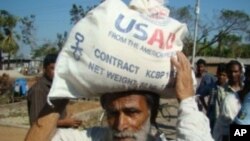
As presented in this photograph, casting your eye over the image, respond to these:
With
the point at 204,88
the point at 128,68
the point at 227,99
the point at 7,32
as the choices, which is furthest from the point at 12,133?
the point at 7,32

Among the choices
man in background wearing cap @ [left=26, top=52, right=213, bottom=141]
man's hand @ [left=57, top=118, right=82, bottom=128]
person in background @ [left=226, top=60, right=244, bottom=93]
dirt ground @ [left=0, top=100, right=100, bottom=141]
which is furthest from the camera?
dirt ground @ [left=0, top=100, right=100, bottom=141]

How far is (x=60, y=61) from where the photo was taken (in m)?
2.36

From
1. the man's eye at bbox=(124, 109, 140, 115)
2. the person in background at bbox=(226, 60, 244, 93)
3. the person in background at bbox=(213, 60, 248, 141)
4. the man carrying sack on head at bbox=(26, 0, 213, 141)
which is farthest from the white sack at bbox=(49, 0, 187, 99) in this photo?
the person in background at bbox=(226, 60, 244, 93)

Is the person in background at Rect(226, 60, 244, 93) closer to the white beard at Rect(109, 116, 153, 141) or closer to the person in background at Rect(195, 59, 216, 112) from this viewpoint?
the person in background at Rect(195, 59, 216, 112)

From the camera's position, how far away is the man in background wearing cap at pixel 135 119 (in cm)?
221

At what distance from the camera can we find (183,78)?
229 centimetres

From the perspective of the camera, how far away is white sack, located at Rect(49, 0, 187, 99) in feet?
7.36

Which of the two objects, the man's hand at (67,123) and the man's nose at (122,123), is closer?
the man's nose at (122,123)

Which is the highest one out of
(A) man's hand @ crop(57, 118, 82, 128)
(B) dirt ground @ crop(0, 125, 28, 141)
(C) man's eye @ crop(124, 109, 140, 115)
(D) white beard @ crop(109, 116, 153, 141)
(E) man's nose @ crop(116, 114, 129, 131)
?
(C) man's eye @ crop(124, 109, 140, 115)

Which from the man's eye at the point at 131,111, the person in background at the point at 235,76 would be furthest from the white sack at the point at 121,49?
the person in background at the point at 235,76

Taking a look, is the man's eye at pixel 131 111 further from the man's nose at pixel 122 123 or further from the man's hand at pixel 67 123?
the man's hand at pixel 67 123

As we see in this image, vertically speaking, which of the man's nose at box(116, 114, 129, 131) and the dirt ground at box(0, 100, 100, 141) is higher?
the man's nose at box(116, 114, 129, 131)

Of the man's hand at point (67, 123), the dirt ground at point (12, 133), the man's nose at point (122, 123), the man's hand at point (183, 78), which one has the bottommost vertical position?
the dirt ground at point (12, 133)

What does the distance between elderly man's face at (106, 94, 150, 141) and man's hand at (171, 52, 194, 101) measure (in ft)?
0.80
